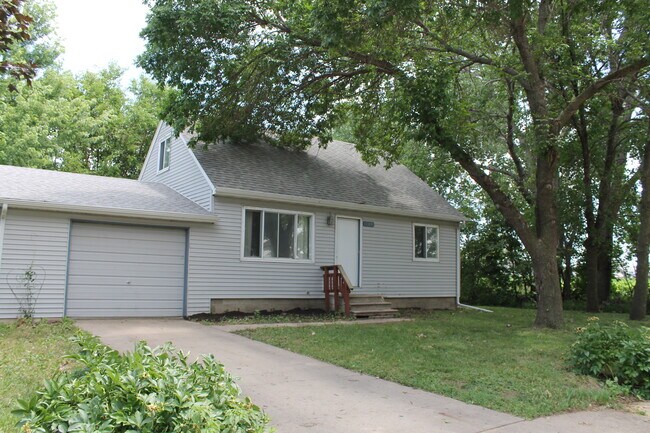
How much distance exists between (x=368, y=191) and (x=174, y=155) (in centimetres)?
597

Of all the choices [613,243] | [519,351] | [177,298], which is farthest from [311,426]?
[613,243]

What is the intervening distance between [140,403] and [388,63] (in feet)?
35.2

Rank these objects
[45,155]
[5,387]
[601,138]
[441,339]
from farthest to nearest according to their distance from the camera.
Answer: [45,155], [601,138], [441,339], [5,387]

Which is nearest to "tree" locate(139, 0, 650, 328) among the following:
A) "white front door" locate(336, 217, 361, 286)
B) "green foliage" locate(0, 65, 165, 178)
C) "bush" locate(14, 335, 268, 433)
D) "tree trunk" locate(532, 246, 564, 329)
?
"tree trunk" locate(532, 246, 564, 329)

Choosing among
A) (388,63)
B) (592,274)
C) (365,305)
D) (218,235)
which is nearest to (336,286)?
(365,305)

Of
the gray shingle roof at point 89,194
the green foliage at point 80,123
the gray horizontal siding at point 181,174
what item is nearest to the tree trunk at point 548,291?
the gray shingle roof at point 89,194

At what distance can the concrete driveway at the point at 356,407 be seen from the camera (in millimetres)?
4789

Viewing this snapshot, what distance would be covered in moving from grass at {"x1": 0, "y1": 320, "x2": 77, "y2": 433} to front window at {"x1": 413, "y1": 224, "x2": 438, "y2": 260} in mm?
10512

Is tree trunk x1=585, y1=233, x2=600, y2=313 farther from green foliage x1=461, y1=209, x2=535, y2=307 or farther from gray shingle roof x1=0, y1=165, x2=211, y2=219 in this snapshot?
gray shingle roof x1=0, y1=165, x2=211, y2=219

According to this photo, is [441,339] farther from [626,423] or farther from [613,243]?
[613,243]

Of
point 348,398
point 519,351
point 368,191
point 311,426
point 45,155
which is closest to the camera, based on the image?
point 311,426

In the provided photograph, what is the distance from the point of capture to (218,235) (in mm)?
12641

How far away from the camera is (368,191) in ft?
52.7

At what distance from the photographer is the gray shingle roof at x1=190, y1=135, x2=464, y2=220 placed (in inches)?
532
